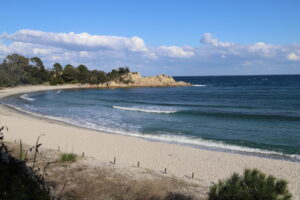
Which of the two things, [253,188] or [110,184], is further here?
[110,184]

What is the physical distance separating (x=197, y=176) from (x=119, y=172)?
3786 mm

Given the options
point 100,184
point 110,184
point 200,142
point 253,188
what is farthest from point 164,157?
point 253,188

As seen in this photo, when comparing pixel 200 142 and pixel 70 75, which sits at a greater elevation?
pixel 70 75

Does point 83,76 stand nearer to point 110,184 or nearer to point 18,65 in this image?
point 18,65

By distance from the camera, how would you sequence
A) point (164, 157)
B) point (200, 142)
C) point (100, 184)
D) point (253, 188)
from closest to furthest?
point (253, 188)
point (100, 184)
point (164, 157)
point (200, 142)

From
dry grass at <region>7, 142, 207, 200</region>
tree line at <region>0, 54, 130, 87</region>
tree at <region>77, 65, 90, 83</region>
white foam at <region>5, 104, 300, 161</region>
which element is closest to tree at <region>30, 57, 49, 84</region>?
tree line at <region>0, 54, 130, 87</region>

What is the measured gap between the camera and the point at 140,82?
4781 inches

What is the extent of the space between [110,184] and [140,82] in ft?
367

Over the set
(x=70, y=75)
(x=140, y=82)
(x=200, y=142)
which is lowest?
(x=200, y=142)

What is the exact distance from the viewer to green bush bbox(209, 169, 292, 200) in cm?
588

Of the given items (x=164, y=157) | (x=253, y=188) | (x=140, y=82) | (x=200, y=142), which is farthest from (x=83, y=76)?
(x=253, y=188)

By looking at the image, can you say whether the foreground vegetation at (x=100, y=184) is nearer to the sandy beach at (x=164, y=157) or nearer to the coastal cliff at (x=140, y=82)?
the sandy beach at (x=164, y=157)

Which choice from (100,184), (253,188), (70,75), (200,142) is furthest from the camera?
(70,75)

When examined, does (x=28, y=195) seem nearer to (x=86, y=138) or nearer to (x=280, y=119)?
(x=86, y=138)
